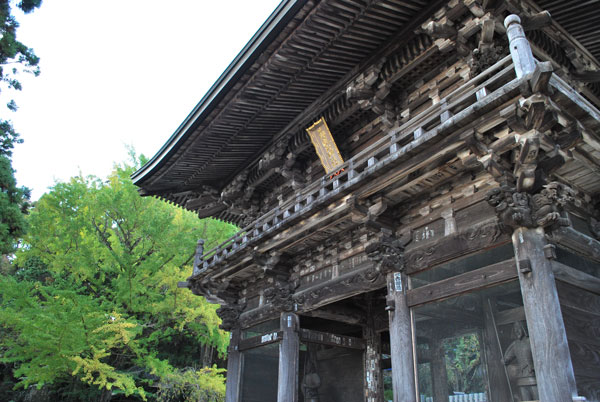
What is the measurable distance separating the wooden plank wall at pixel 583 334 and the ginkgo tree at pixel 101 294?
10911 mm

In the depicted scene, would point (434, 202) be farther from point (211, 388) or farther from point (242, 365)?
point (211, 388)

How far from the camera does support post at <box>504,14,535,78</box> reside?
5004mm

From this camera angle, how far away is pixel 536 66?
483cm

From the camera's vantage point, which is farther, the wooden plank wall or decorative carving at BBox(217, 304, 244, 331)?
decorative carving at BBox(217, 304, 244, 331)

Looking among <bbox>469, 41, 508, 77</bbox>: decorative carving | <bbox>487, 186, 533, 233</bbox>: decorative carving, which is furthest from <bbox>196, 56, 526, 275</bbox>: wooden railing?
<bbox>487, 186, 533, 233</bbox>: decorative carving

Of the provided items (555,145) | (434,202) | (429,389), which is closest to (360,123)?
(434,202)

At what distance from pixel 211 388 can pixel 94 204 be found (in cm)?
770

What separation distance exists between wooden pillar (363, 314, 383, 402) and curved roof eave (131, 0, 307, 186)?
6.70 m

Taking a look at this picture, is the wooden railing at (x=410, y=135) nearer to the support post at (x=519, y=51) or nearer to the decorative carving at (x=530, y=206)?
the support post at (x=519, y=51)

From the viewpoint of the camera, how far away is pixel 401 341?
655 cm

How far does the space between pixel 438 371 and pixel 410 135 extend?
12.0 feet

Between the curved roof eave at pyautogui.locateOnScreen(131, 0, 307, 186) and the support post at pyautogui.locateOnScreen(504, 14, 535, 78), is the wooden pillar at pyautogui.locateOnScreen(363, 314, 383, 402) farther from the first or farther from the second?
the support post at pyautogui.locateOnScreen(504, 14, 535, 78)

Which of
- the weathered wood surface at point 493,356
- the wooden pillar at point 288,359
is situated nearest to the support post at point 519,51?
the weathered wood surface at point 493,356

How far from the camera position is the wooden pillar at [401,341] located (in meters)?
6.28
